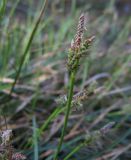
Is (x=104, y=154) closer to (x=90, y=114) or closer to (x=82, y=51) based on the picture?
(x=90, y=114)

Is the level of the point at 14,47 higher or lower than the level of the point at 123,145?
higher

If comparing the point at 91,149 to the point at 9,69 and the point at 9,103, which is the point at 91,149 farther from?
the point at 9,69

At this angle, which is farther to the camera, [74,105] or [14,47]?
[14,47]

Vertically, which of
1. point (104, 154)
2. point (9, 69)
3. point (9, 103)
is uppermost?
point (9, 69)

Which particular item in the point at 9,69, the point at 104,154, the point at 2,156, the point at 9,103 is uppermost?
the point at 9,69

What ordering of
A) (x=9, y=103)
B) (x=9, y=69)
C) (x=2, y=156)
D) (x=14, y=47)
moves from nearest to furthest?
1. (x=2, y=156)
2. (x=9, y=103)
3. (x=9, y=69)
4. (x=14, y=47)

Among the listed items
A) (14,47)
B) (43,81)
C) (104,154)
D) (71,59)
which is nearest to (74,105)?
(71,59)

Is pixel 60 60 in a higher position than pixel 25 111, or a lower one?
higher

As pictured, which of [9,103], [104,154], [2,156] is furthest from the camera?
[9,103]

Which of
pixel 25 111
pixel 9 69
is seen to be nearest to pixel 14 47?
pixel 9 69
